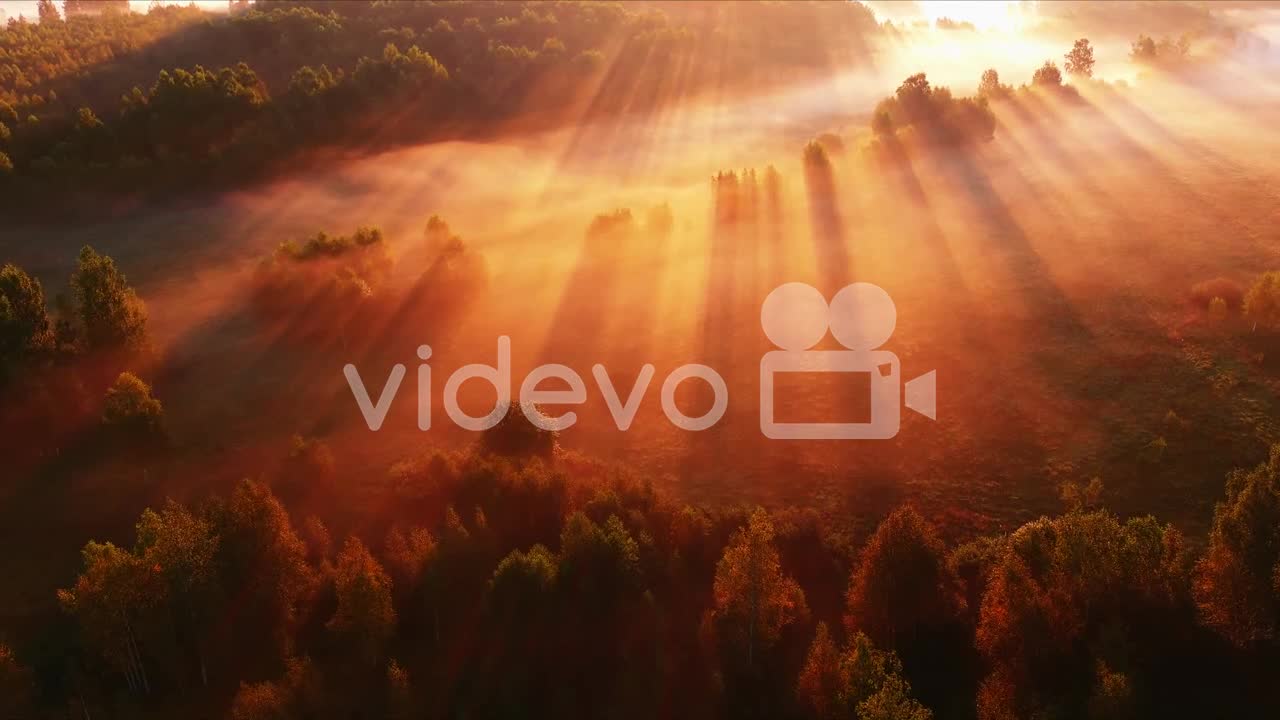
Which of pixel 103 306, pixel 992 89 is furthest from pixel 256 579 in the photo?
pixel 992 89

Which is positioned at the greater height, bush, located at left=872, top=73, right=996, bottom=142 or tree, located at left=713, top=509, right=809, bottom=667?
bush, located at left=872, top=73, right=996, bottom=142

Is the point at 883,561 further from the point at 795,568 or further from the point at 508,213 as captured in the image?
the point at 508,213

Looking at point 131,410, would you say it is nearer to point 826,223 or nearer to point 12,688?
point 12,688

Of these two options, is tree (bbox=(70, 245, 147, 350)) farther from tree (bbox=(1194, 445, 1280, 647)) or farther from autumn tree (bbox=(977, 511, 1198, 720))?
tree (bbox=(1194, 445, 1280, 647))

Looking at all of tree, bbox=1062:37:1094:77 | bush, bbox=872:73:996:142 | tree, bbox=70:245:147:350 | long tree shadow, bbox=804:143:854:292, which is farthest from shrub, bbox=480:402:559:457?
tree, bbox=1062:37:1094:77

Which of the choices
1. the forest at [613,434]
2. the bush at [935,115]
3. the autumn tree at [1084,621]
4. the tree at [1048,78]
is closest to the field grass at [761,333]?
the forest at [613,434]

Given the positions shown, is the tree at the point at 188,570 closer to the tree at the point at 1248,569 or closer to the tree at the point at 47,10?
the tree at the point at 1248,569
